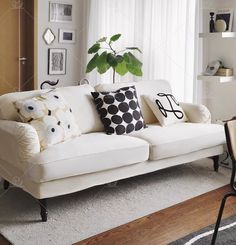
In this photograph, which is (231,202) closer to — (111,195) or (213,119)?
(111,195)

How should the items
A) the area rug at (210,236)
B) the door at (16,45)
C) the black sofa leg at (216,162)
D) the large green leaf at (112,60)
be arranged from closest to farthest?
1. the area rug at (210,236)
2. the black sofa leg at (216,162)
3. the large green leaf at (112,60)
4. the door at (16,45)

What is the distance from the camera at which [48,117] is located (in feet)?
8.80

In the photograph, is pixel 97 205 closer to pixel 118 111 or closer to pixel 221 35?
pixel 118 111

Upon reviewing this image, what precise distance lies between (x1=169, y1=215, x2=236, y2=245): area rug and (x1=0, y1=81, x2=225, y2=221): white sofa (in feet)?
2.29

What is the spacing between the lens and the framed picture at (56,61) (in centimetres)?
483

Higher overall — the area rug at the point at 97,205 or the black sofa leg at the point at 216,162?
the black sofa leg at the point at 216,162

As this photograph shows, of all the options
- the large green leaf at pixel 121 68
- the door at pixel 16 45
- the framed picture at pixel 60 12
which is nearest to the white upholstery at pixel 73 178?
the large green leaf at pixel 121 68

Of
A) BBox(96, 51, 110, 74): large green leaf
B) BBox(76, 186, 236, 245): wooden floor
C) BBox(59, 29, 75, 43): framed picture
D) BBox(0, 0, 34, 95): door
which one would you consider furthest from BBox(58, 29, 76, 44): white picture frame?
BBox(76, 186, 236, 245): wooden floor

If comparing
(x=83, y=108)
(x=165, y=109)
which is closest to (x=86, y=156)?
(x=83, y=108)

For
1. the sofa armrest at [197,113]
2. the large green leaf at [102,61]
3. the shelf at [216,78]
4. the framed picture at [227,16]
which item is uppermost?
the framed picture at [227,16]

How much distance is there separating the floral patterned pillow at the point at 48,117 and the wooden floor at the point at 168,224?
0.71m

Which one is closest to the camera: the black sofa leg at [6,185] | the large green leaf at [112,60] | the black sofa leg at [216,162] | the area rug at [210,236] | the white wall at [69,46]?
the area rug at [210,236]

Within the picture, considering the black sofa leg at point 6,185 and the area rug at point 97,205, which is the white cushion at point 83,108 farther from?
the black sofa leg at point 6,185

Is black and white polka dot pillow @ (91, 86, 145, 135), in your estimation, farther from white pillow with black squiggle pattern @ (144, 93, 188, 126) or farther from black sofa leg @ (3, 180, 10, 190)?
black sofa leg @ (3, 180, 10, 190)
